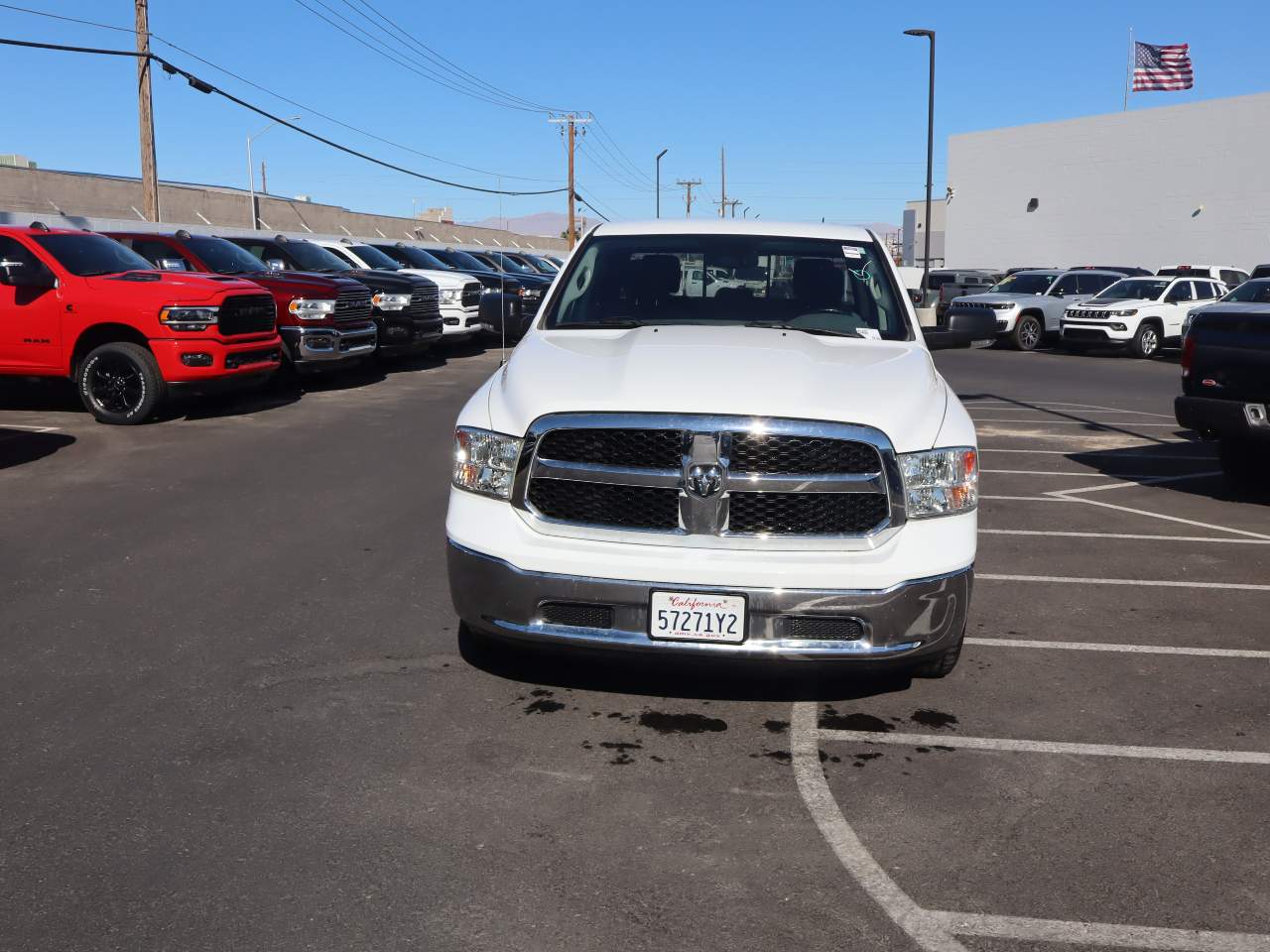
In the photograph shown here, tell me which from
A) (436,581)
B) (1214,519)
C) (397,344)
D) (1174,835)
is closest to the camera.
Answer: (1174,835)

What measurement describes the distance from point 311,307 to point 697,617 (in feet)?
40.8

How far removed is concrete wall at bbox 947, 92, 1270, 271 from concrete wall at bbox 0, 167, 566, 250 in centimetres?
2627

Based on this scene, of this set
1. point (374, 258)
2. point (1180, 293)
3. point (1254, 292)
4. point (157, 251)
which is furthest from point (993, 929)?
point (1180, 293)

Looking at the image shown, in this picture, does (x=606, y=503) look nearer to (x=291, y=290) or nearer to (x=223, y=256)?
(x=291, y=290)

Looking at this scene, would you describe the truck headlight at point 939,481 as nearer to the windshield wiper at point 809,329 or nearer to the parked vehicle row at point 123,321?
the windshield wiper at point 809,329

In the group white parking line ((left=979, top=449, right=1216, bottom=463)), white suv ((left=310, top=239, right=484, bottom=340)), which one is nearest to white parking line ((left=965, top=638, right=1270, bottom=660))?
white parking line ((left=979, top=449, right=1216, bottom=463))

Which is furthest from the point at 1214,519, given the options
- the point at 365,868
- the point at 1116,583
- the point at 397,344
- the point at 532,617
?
the point at 397,344

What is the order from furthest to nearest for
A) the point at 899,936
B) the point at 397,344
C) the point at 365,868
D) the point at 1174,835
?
the point at 397,344 < the point at 1174,835 < the point at 365,868 < the point at 899,936

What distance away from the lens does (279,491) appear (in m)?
9.23

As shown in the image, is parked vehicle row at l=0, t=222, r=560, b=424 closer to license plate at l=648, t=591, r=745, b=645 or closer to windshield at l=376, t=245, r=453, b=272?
license plate at l=648, t=591, r=745, b=645

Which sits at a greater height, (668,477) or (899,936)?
(668,477)

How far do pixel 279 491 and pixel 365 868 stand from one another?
6165 mm

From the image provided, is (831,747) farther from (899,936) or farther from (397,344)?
(397,344)

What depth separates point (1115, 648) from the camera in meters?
5.66
